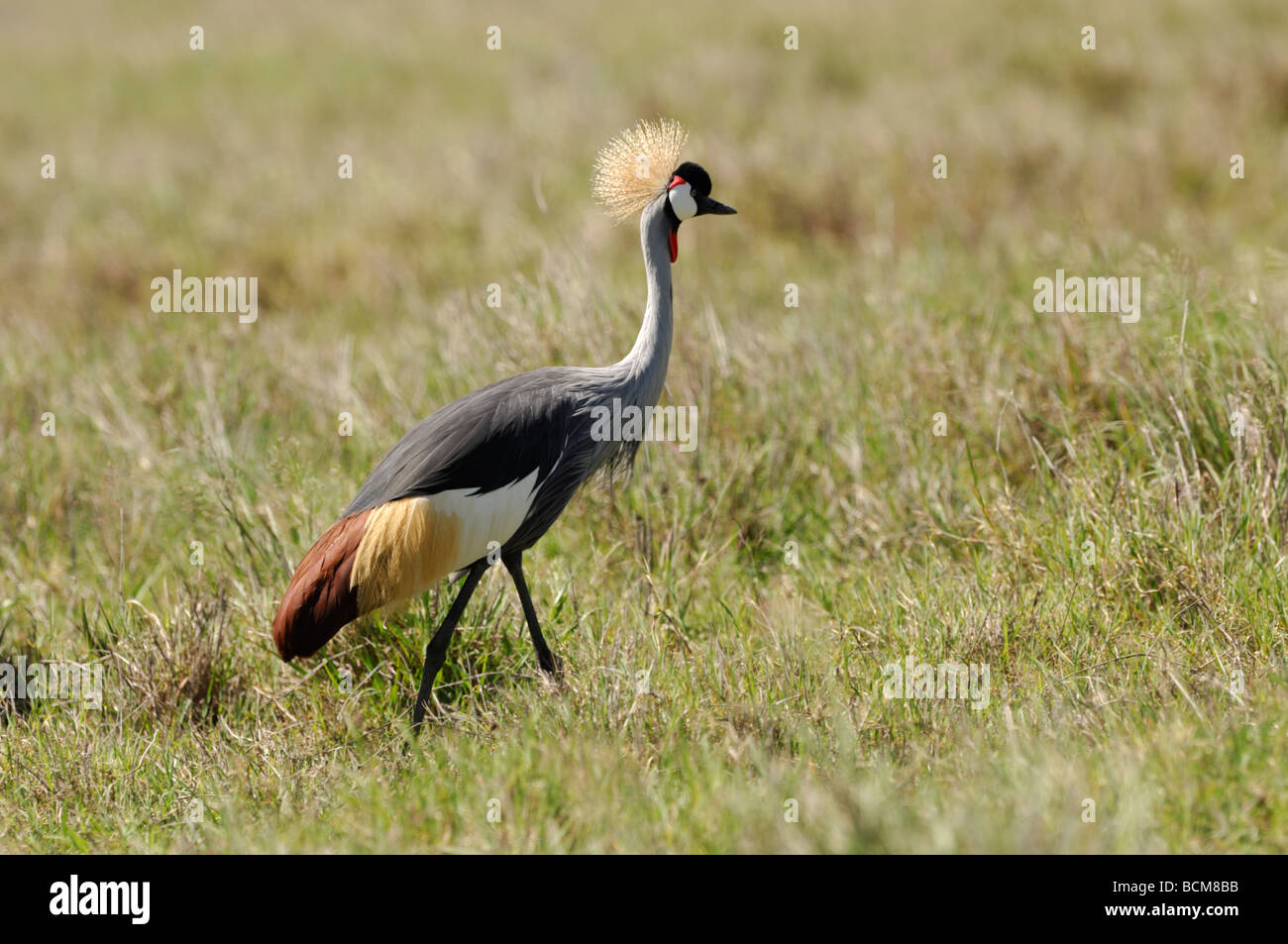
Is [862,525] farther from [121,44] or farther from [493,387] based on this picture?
[121,44]

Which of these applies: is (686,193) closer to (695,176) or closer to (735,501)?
(695,176)

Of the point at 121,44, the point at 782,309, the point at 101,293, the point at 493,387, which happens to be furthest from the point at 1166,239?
the point at 121,44

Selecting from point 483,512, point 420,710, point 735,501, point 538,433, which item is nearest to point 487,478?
point 483,512

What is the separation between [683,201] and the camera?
416 centimetres

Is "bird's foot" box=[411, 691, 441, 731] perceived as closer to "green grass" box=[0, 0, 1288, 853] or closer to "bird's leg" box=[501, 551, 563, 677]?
"green grass" box=[0, 0, 1288, 853]

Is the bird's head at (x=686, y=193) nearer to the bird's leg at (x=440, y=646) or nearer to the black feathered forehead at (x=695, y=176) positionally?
the black feathered forehead at (x=695, y=176)

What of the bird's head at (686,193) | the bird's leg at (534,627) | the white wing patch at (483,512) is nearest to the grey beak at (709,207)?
the bird's head at (686,193)

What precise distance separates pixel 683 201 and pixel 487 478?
115 cm

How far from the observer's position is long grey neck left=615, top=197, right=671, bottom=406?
4070 millimetres

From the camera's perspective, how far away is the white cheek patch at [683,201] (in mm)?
4152

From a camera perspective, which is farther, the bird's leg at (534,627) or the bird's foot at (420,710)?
the bird's leg at (534,627)

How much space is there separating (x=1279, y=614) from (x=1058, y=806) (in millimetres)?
1333

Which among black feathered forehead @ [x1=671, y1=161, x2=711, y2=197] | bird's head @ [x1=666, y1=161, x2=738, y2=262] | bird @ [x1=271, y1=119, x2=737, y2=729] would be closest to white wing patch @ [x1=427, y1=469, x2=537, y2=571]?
bird @ [x1=271, y1=119, x2=737, y2=729]

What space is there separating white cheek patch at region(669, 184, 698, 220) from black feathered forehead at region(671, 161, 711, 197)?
Answer: 0.09 ft
